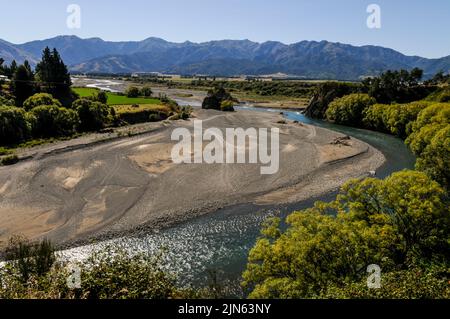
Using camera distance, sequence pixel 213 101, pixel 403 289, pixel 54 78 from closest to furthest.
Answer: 1. pixel 403 289
2. pixel 54 78
3. pixel 213 101

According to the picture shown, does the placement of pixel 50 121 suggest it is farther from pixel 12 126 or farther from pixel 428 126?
pixel 428 126

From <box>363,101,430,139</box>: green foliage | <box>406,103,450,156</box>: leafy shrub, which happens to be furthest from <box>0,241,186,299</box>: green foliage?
<box>363,101,430,139</box>: green foliage

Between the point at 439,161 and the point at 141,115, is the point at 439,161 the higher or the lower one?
the lower one

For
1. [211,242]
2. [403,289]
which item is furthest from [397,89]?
[403,289]

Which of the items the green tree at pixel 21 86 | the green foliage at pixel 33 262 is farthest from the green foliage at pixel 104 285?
the green tree at pixel 21 86

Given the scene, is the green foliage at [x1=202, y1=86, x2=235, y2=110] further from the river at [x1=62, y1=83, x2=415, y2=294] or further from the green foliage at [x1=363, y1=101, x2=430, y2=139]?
the river at [x1=62, y1=83, x2=415, y2=294]
